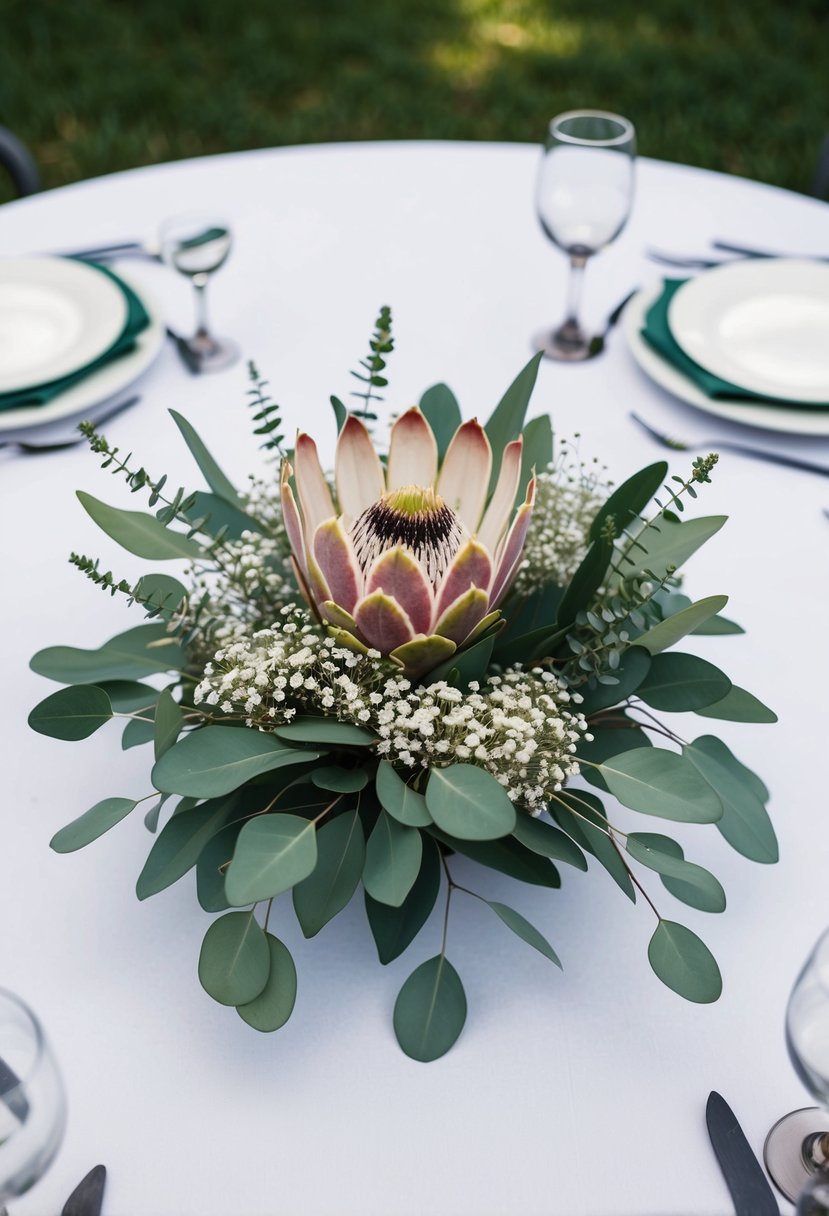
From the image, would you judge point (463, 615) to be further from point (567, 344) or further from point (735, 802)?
point (567, 344)

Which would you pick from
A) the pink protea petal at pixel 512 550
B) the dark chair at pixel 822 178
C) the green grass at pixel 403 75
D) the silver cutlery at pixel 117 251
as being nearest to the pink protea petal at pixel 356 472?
the pink protea petal at pixel 512 550

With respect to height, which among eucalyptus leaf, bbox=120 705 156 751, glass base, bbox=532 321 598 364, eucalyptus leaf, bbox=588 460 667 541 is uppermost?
glass base, bbox=532 321 598 364

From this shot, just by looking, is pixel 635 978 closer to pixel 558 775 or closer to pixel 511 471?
pixel 558 775

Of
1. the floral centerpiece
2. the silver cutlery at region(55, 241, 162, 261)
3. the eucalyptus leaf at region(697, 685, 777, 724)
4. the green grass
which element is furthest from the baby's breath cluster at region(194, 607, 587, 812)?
the green grass

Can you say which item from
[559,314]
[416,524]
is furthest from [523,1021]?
[559,314]

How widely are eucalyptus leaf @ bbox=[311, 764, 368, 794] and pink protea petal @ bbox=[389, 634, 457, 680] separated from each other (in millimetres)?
69

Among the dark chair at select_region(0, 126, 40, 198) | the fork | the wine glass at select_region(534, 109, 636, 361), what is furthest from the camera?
the dark chair at select_region(0, 126, 40, 198)

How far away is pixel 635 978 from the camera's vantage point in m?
0.70

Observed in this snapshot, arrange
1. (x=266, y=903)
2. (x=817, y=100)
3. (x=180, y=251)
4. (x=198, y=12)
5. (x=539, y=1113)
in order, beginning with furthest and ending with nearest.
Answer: (x=198, y=12)
(x=817, y=100)
(x=180, y=251)
(x=266, y=903)
(x=539, y=1113)

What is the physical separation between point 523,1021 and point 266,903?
0.17 metres

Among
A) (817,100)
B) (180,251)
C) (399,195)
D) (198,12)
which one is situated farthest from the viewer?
(198,12)

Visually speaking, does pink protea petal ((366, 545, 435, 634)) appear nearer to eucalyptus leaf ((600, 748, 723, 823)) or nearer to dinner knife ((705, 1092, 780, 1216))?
eucalyptus leaf ((600, 748, 723, 823))

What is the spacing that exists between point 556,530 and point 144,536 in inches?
11.3

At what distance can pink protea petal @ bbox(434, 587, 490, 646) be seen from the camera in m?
0.68
